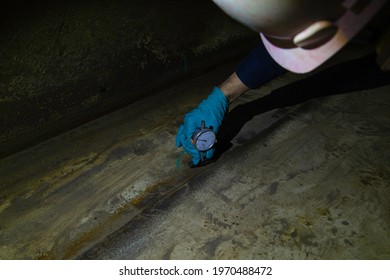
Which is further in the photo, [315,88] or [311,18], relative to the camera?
[315,88]

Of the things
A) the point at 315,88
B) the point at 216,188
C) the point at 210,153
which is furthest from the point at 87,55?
the point at 315,88

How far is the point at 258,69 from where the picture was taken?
1.46 metres

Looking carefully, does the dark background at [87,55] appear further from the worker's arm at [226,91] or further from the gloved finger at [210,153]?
the gloved finger at [210,153]

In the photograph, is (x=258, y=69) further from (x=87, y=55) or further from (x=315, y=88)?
(x=87, y=55)

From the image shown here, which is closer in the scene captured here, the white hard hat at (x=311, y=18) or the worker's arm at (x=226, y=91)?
the white hard hat at (x=311, y=18)

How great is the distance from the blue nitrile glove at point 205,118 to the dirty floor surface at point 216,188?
139mm

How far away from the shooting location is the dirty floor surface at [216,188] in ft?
4.13

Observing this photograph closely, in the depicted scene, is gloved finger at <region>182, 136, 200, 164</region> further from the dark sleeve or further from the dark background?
the dark background

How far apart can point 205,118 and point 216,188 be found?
13.7 inches

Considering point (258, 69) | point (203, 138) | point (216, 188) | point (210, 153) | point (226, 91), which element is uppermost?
point (258, 69)

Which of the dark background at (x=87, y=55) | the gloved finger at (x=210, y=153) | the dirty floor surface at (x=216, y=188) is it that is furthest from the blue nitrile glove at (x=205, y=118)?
the dark background at (x=87, y=55)

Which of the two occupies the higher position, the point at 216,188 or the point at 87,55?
the point at 87,55

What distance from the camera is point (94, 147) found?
5.55 ft

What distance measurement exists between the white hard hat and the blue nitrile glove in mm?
547
